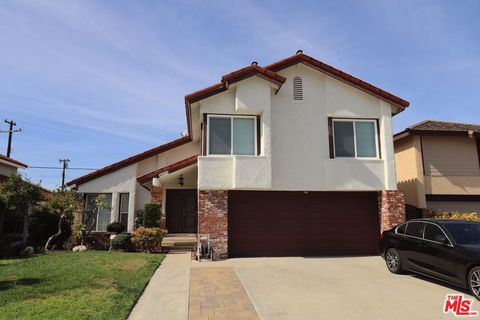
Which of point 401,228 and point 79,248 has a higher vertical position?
point 401,228

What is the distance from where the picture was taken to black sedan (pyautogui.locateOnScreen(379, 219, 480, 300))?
7516 millimetres

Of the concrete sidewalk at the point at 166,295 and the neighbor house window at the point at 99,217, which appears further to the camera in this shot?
the neighbor house window at the point at 99,217

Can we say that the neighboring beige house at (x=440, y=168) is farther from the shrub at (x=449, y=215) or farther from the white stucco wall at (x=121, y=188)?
the white stucco wall at (x=121, y=188)

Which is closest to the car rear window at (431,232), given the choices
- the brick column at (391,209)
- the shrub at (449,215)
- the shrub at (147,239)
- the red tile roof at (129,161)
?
the brick column at (391,209)

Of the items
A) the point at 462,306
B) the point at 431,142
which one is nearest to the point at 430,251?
the point at 462,306

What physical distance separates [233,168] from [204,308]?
6.64 meters

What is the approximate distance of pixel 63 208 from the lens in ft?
50.3

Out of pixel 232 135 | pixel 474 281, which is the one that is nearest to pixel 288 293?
pixel 474 281

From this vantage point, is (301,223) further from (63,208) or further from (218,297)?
(63,208)

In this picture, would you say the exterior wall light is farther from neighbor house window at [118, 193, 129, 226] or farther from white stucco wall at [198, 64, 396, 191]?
white stucco wall at [198, 64, 396, 191]

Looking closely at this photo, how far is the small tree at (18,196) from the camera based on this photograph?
1398 centimetres

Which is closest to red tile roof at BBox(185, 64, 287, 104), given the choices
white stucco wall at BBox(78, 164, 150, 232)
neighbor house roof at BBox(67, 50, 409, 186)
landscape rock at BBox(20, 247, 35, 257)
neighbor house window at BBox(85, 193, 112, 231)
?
neighbor house roof at BBox(67, 50, 409, 186)

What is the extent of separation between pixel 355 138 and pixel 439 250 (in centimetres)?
667

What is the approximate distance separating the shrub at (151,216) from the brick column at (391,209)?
920cm
